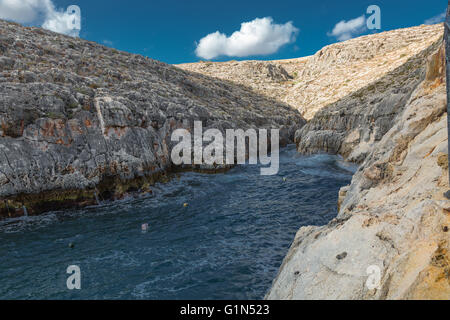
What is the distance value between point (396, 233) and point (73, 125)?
938 inches

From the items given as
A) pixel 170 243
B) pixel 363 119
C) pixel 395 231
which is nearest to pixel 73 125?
pixel 170 243

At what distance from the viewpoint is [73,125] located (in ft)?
72.4

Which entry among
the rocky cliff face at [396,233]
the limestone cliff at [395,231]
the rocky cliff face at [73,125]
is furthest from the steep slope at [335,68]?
the rocky cliff face at [396,233]

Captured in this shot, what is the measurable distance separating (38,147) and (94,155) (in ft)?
12.8

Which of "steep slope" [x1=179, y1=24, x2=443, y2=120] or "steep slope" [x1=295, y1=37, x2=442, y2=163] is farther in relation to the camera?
"steep slope" [x1=179, y1=24, x2=443, y2=120]

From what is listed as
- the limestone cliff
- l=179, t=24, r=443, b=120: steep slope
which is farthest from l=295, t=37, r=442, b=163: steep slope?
l=179, t=24, r=443, b=120: steep slope

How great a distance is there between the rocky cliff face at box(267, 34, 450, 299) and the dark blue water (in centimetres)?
427

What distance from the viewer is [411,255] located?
16.8ft

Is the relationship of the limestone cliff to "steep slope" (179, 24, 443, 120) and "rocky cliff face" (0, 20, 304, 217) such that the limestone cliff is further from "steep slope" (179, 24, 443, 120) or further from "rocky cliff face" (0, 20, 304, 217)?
"steep slope" (179, 24, 443, 120)

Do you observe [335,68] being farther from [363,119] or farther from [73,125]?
[73,125]

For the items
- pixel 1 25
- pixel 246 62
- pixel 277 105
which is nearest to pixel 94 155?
pixel 1 25

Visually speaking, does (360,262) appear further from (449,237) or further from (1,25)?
(1,25)

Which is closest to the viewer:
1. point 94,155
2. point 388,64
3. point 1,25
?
point 94,155

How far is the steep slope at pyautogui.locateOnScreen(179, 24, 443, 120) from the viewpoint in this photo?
5880 centimetres
